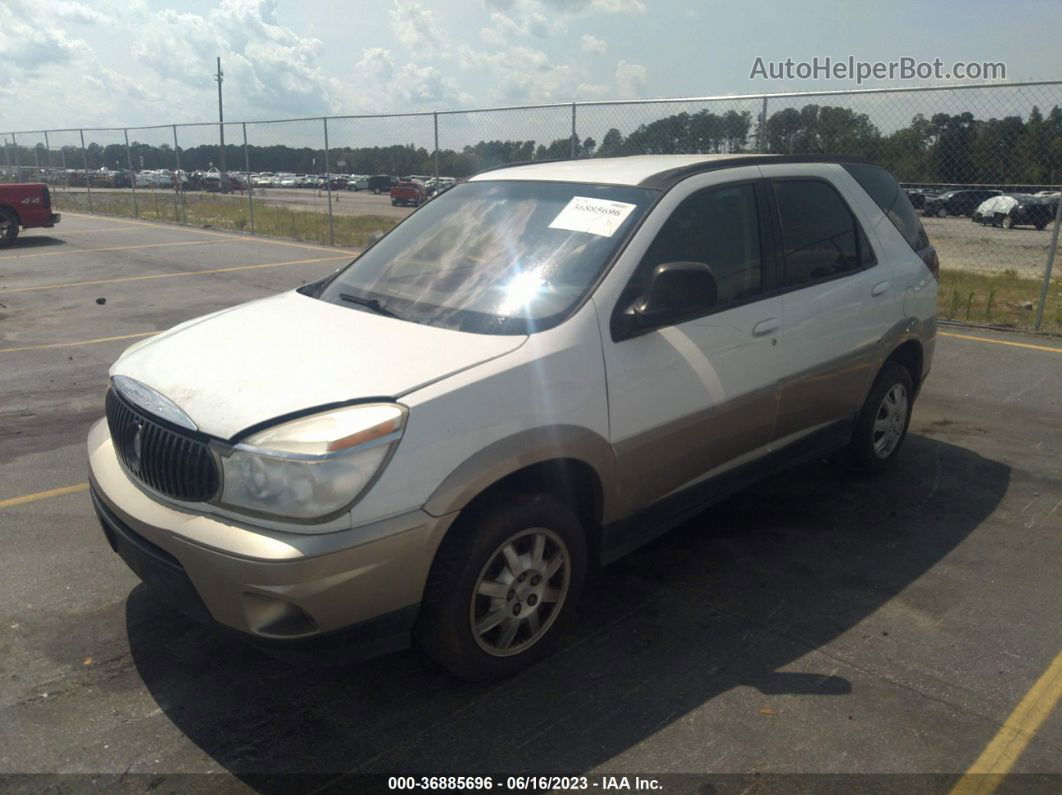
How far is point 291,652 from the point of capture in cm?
279

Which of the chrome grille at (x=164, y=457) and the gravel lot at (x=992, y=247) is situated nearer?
the chrome grille at (x=164, y=457)

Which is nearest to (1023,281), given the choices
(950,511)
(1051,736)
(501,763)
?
Result: (950,511)

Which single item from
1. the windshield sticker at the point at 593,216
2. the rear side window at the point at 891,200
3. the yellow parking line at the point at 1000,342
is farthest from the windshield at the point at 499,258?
the yellow parking line at the point at 1000,342

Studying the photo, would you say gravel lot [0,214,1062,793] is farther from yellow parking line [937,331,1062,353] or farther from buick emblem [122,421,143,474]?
yellow parking line [937,331,1062,353]

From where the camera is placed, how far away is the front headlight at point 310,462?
107 inches

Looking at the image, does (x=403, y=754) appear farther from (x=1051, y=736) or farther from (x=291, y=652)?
(x=1051, y=736)

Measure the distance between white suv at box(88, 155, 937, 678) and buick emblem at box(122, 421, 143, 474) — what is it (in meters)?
0.01

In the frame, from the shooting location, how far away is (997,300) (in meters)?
12.8

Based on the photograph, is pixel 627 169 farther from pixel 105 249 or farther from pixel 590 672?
pixel 105 249

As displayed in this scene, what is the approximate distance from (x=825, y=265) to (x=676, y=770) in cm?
280

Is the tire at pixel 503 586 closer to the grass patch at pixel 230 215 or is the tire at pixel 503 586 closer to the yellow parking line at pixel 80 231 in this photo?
the grass patch at pixel 230 215

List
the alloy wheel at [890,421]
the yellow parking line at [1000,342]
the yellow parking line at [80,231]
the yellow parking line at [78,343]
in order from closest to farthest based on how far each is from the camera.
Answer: the alloy wheel at [890,421], the yellow parking line at [78,343], the yellow parking line at [1000,342], the yellow parking line at [80,231]

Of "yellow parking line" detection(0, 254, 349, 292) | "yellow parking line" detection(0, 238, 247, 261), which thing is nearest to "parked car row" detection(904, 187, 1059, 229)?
"yellow parking line" detection(0, 254, 349, 292)

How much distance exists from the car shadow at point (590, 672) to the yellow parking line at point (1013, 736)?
20.0 inches
